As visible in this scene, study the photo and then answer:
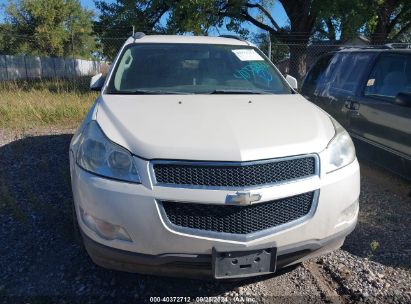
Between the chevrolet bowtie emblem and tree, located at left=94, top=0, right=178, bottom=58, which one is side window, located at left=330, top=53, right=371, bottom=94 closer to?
the chevrolet bowtie emblem

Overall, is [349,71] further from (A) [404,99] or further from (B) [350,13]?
(B) [350,13]

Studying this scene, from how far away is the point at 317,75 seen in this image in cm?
651

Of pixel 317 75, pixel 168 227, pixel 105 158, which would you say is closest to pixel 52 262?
pixel 105 158

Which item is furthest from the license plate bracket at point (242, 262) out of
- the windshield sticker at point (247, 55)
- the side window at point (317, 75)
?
the side window at point (317, 75)

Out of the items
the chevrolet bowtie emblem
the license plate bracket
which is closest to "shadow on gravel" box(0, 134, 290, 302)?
the license plate bracket

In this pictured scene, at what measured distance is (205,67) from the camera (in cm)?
386

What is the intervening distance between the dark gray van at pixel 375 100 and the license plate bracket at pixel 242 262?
275 centimetres

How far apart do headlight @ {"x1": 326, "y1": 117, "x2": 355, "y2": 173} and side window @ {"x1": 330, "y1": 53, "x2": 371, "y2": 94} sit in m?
2.80

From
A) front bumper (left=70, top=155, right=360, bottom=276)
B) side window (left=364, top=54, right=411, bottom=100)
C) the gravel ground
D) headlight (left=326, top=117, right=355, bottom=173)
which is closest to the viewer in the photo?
front bumper (left=70, top=155, right=360, bottom=276)

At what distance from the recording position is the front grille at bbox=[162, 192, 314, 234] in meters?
2.21

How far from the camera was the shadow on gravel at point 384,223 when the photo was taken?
3246 millimetres

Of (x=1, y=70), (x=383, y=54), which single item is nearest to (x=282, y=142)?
(x=383, y=54)

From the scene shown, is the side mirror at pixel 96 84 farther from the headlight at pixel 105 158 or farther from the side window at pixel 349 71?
the side window at pixel 349 71

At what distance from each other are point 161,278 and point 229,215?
95 cm
